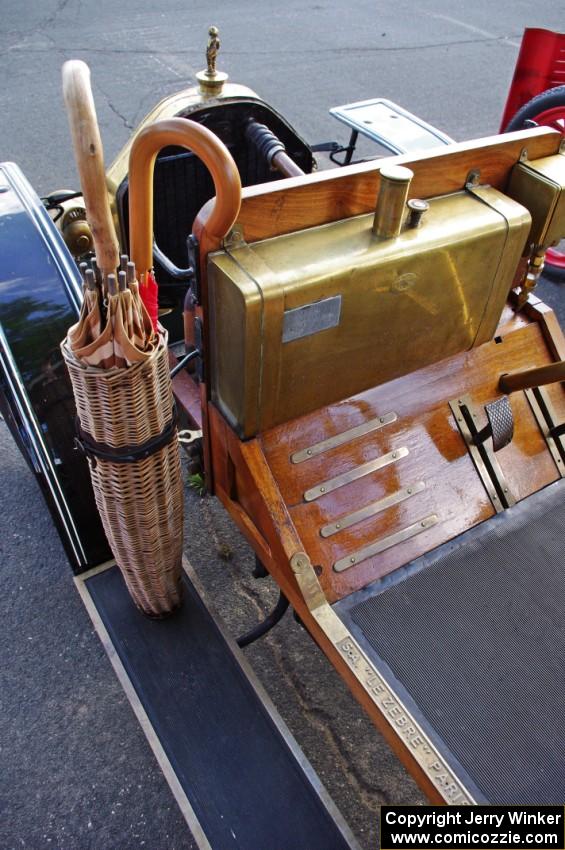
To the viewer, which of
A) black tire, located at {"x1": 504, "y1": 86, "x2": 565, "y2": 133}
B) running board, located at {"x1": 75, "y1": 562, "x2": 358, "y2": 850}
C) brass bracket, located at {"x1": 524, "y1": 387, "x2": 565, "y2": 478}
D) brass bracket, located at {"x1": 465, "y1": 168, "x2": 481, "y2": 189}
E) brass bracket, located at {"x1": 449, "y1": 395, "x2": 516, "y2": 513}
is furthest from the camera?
black tire, located at {"x1": 504, "y1": 86, "x2": 565, "y2": 133}

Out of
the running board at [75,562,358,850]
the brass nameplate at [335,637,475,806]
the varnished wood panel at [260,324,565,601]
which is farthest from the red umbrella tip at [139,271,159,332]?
the running board at [75,562,358,850]

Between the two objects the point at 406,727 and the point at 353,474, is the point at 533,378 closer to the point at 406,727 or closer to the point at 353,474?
the point at 353,474

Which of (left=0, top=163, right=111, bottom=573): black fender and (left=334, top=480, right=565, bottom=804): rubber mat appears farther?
(left=0, top=163, right=111, bottom=573): black fender

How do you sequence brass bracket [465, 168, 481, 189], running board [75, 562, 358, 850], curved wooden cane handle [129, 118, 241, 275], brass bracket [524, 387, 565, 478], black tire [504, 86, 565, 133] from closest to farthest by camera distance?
curved wooden cane handle [129, 118, 241, 275] → running board [75, 562, 358, 850] → brass bracket [465, 168, 481, 189] → brass bracket [524, 387, 565, 478] → black tire [504, 86, 565, 133]

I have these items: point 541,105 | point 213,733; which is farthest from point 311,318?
point 541,105

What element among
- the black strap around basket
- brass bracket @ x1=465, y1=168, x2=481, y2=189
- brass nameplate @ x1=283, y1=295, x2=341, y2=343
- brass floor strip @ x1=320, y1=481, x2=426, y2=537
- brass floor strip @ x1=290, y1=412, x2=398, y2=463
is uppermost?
brass bracket @ x1=465, y1=168, x2=481, y2=189

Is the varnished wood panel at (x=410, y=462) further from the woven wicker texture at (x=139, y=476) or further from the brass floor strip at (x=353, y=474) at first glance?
the woven wicker texture at (x=139, y=476)

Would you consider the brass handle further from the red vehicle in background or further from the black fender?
the red vehicle in background

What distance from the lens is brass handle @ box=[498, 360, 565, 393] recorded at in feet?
5.15

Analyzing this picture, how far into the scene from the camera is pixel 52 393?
1618mm

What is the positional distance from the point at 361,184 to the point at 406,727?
1119mm

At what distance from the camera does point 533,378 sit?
1.65 m

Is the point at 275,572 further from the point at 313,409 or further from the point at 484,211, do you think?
the point at 484,211

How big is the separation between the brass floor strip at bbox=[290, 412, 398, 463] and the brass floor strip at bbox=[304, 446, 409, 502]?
0.07 meters
